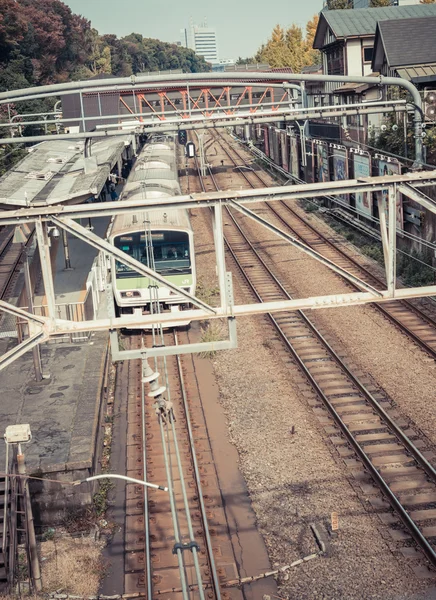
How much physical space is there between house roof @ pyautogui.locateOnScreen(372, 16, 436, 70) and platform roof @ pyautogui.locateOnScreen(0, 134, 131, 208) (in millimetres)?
12105

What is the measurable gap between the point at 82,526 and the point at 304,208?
884 inches

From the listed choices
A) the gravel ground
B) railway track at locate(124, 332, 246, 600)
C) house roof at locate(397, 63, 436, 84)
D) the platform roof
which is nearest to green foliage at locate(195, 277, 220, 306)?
the gravel ground

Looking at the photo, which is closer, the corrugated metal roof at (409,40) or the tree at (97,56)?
the corrugated metal roof at (409,40)

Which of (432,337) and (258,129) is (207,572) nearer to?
(432,337)

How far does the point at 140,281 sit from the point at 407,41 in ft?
70.5

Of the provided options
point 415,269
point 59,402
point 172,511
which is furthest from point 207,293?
point 172,511

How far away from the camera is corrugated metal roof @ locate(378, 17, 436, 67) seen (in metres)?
31.5

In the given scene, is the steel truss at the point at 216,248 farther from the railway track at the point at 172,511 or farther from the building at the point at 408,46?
the building at the point at 408,46

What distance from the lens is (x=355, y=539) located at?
8.77 m

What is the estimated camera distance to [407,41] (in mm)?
32281

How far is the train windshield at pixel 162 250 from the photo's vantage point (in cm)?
1611

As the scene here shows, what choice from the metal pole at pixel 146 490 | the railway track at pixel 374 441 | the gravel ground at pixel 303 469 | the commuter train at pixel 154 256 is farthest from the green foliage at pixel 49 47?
the metal pole at pixel 146 490

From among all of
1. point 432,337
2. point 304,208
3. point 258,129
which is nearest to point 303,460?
point 432,337

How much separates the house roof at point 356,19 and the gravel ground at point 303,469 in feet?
95.2
